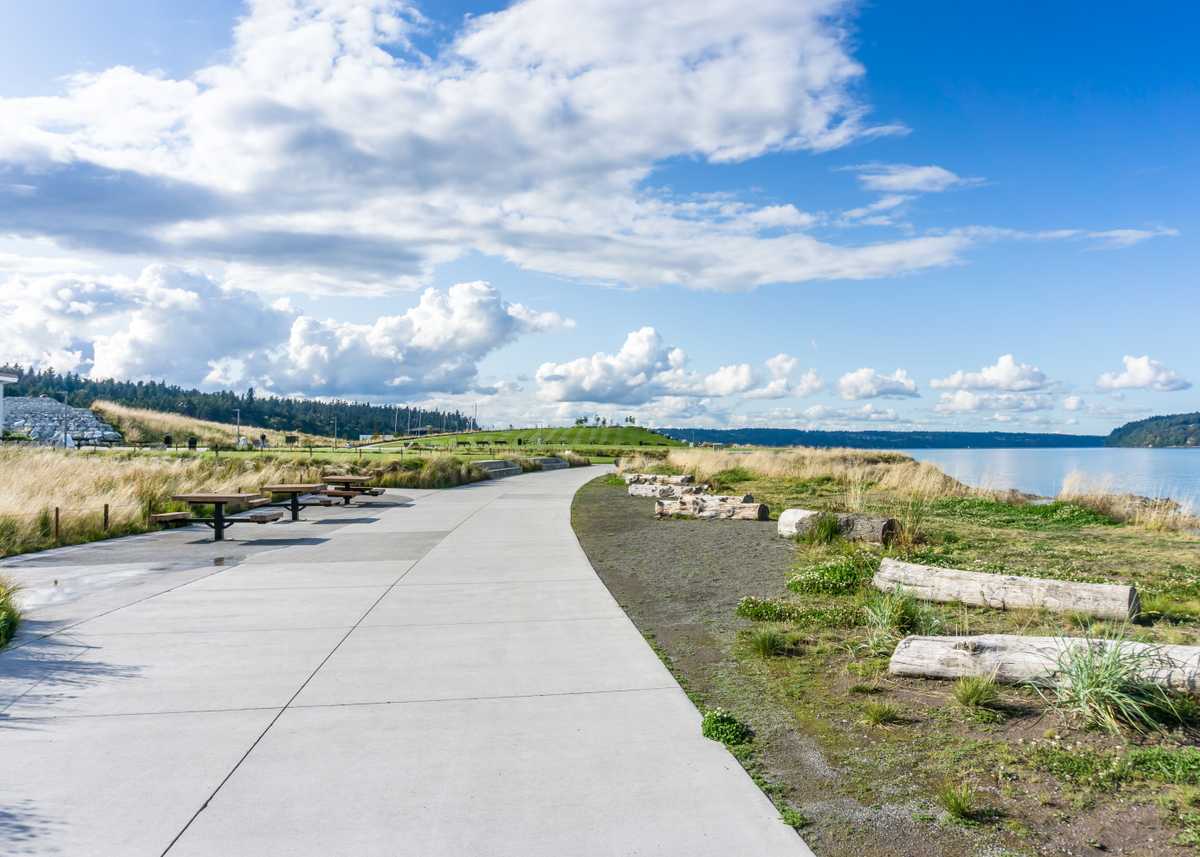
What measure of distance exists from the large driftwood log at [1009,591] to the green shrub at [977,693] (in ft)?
8.51

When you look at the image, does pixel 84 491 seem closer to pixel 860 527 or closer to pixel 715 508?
pixel 715 508

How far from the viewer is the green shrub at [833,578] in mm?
9164

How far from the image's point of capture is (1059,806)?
394 centimetres

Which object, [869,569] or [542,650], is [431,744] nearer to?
[542,650]

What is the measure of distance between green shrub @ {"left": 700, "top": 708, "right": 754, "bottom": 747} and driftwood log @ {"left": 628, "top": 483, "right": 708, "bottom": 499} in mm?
18094

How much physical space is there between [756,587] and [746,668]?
11.3 feet

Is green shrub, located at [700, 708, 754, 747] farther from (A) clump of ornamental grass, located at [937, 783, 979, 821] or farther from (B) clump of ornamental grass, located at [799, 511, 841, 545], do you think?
(B) clump of ornamental grass, located at [799, 511, 841, 545]

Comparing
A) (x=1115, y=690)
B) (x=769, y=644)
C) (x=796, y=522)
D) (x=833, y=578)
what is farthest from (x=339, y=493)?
(x=1115, y=690)

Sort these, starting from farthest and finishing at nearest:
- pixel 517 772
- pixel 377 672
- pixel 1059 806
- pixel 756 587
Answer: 1. pixel 756 587
2. pixel 377 672
3. pixel 517 772
4. pixel 1059 806

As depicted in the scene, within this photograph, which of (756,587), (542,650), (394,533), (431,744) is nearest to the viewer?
(431,744)

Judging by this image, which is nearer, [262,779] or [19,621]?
[262,779]

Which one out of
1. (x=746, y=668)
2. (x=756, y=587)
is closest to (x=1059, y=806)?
(x=746, y=668)

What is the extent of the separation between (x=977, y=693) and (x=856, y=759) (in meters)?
1.26

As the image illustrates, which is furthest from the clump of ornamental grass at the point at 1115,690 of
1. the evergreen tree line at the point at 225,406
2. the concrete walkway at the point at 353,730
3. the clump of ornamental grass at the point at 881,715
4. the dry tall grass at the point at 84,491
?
the evergreen tree line at the point at 225,406
